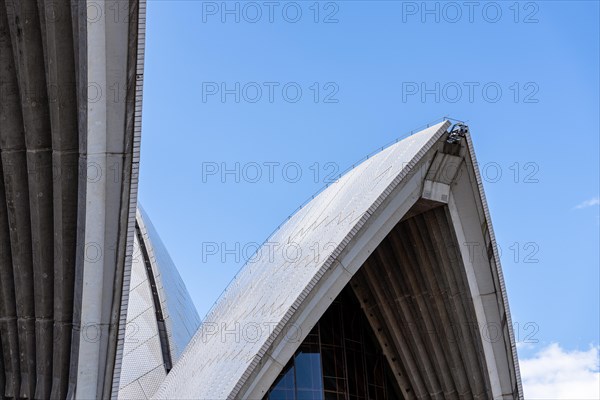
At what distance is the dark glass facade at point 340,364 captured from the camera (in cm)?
2588

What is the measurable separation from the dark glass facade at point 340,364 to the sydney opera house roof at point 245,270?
0.04 metres

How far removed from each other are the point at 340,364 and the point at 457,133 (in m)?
7.54

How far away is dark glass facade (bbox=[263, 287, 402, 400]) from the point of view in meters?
25.9

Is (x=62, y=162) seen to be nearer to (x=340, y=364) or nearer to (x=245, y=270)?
(x=340, y=364)

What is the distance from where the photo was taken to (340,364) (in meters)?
26.8

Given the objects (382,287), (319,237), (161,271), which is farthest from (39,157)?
(161,271)

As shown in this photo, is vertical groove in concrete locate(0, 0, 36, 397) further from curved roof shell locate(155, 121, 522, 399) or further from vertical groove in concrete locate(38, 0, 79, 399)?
curved roof shell locate(155, 121, 522, 399)

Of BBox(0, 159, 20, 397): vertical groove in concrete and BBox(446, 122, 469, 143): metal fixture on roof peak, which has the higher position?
BBox(446, 122, 469, 143): metal fixture on roof peak

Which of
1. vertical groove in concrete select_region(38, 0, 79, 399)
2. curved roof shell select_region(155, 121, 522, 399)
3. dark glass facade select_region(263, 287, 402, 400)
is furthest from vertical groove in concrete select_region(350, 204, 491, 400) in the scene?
vertical groove in concrete select_region(38, 0, 79, 399)

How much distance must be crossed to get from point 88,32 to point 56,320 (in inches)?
224

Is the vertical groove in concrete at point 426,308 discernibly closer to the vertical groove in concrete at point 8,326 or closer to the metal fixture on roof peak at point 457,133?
the metal fixture on roof peak at point 457,133

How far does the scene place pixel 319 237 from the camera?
24359 millimetres

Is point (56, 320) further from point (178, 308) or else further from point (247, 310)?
point (178, 308)

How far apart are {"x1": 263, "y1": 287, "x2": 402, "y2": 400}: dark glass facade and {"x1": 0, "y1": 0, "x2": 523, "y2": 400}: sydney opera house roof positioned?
4 cm
